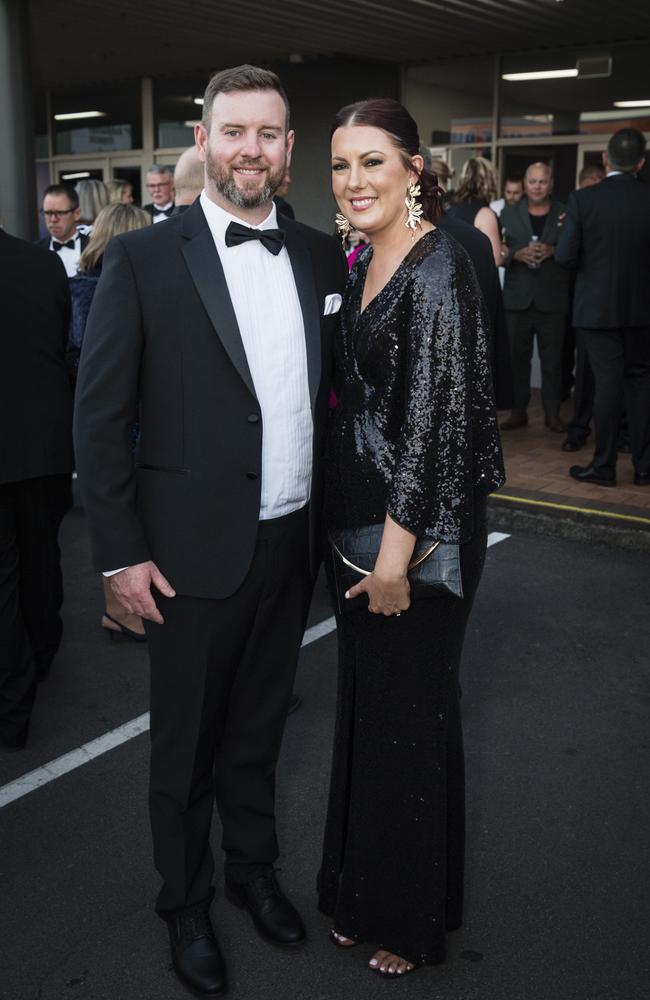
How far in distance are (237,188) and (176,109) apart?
13.3 metres

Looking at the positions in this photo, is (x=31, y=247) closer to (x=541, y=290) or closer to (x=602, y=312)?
(x=602, y=312)

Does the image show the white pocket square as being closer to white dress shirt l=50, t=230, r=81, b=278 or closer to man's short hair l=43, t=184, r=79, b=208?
white dress shirt l=50, t=230, r=81, b=278

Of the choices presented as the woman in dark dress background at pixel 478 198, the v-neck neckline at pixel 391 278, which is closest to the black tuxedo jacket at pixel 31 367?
the v-neck neckline at pixel 391 278

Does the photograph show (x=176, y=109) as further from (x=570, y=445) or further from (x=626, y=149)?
(x=626, y=149)

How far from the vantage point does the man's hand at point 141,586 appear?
8.18 feet

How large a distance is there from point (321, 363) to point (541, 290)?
253 inches

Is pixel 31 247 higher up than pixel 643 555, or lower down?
higher up

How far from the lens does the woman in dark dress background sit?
23.3 feet

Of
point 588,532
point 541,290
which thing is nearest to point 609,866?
point 588,532

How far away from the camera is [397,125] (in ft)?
7.67

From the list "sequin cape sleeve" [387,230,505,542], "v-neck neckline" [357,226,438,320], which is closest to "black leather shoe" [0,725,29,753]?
"sequin cape sleeve" [387,230,505,542]

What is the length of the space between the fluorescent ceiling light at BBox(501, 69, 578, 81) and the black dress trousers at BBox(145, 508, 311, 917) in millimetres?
10422

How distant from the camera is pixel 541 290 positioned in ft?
28.2

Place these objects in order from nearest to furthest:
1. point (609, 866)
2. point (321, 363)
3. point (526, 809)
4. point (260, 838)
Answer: point (321, 363)
point (260, 838)
point (609, 866)
point (526, 809)
